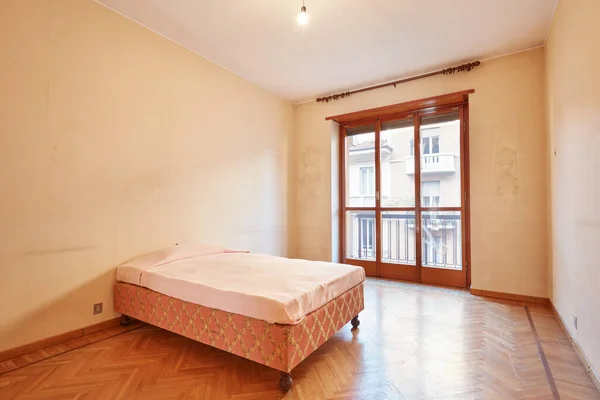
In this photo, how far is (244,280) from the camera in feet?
7.22

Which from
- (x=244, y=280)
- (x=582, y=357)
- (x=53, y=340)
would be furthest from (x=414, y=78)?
(x=53, y=340)

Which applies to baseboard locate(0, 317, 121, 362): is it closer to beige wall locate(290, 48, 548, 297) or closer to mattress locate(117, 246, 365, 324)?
mattress locate(117, 246, 365, 324)

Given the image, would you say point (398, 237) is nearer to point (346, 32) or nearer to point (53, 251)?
point (346, 32)

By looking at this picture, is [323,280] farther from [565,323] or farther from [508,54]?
[508,54]

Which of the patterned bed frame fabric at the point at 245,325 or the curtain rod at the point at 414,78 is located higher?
the curtain rod at the point at 414,78

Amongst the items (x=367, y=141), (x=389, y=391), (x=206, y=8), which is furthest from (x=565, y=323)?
(x=206, y=8)

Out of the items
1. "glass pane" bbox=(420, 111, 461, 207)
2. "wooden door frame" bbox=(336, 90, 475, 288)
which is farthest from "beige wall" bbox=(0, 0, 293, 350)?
"glass pane" bbox=(420, 111, 461, 207)

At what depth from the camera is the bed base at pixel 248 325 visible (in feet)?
5.77

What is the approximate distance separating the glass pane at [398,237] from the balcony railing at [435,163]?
0.65m

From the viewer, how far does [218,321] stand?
201 centimetres

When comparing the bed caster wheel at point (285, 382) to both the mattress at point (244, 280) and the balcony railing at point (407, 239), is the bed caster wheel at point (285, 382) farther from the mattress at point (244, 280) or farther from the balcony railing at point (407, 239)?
the balcony railing at point (407, 239)

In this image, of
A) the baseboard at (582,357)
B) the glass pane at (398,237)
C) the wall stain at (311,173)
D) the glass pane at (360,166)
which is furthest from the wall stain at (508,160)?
the wall stain at (311,173)

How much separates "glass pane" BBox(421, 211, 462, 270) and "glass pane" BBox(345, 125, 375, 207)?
894mm

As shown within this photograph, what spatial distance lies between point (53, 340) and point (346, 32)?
12.6 ft
